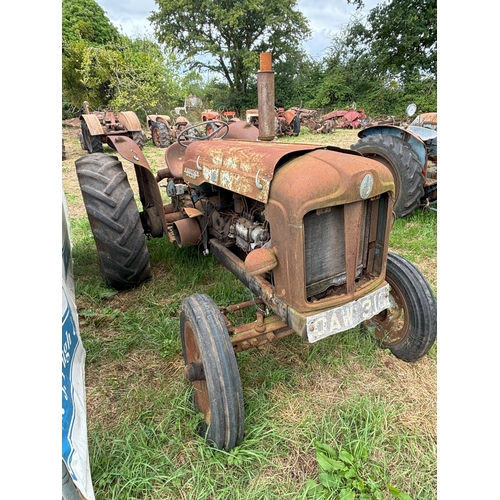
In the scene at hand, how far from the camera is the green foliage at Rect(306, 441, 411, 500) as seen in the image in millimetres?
Answer: 1598

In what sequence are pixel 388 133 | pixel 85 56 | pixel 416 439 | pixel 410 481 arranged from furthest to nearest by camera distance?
pixel 85 56
pixel 388 133
pixel 416 439
pixel 410 481

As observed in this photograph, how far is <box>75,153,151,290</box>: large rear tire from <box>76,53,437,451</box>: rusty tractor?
567 millimetres

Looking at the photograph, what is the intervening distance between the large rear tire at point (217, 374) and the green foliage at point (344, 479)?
41 cm

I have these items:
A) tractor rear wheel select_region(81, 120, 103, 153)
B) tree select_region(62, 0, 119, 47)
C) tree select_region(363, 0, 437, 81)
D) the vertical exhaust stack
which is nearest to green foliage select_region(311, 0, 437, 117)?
tree select_region(363, 0, 437, 81)

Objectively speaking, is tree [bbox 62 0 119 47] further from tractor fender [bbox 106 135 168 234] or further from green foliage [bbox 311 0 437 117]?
tractor fender [bbox 106 135 168 234]

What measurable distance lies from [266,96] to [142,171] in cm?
147

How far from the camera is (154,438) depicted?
6.24 ft

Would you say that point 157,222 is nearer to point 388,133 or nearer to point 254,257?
point 254,257

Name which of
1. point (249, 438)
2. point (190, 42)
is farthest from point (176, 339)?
point (190, 42)

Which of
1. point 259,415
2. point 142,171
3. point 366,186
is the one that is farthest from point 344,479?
point 142,171

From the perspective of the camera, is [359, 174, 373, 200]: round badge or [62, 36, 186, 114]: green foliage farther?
[62, 36, 186, 114]: green foliage

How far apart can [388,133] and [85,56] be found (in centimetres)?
1151

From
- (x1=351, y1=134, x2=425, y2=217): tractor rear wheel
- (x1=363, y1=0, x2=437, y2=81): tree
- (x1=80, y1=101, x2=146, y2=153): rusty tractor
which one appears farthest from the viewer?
(x1=363, y1=0, x2=437, y2=81): tree

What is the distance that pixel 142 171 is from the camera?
3385mm
